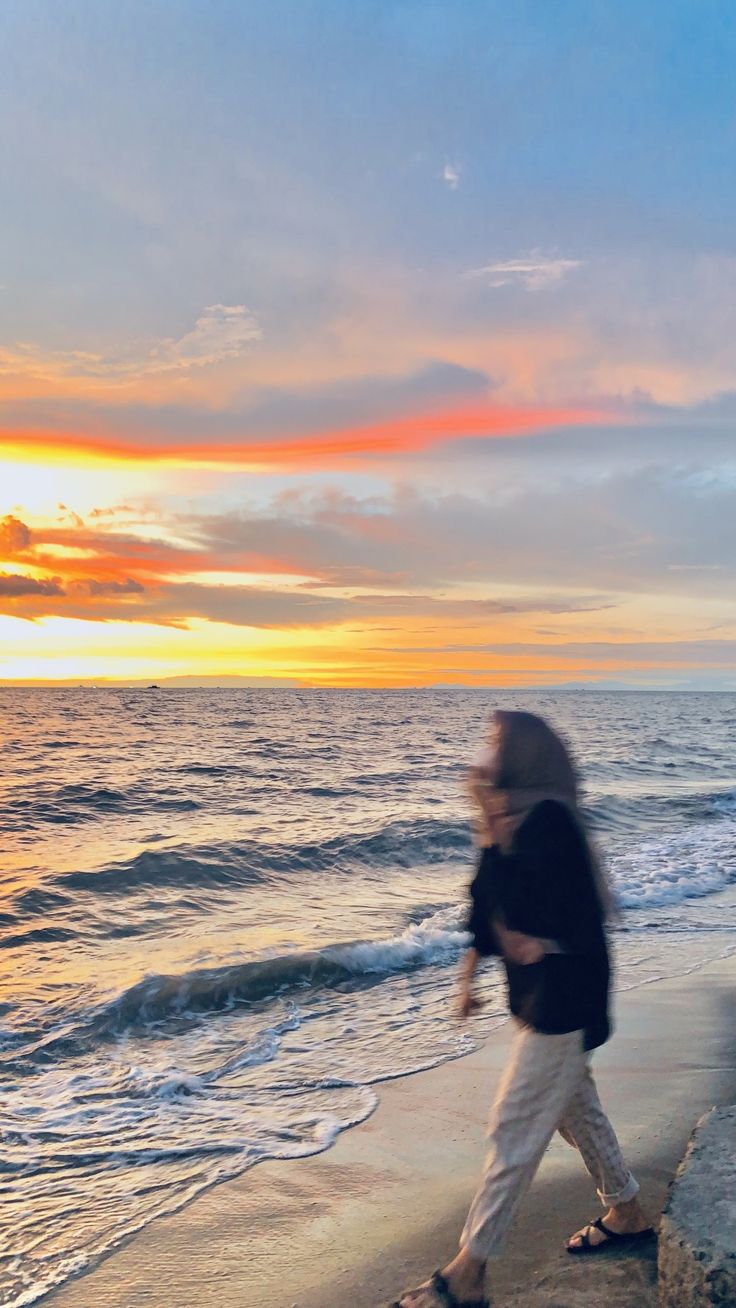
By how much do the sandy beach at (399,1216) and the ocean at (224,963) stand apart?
24 centimetres

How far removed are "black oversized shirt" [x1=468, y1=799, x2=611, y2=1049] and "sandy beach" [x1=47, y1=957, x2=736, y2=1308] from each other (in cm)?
107

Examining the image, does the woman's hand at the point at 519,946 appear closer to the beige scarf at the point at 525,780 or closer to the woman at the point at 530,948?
the woman at the point at 530,948

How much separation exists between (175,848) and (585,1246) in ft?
42.3

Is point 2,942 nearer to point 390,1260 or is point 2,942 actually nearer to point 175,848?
point 175,848

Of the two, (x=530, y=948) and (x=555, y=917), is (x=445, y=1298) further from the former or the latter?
(x=555, y=917)

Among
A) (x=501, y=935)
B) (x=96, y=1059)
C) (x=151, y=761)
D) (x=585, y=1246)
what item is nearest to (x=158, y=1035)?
(x=96, y=1059)

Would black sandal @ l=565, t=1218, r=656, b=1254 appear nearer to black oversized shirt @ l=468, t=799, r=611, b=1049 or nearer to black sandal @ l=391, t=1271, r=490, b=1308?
black sandal @ l=391, t=1271, r=490, b=1308

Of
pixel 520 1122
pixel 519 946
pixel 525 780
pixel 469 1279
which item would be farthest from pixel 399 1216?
pixel 525 780

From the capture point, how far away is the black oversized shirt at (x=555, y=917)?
3.24m

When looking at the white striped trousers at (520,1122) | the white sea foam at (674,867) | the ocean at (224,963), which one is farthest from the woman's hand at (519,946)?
the white sea foam at (674,867)

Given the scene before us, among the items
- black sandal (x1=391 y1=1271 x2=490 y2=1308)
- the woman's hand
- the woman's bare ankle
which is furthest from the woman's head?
black sandal (x1=391 y1=1271 x2=490 y2=1308)

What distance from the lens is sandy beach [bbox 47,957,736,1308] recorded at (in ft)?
12.3

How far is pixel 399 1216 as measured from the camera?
4.42 m

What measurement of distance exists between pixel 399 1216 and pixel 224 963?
201 inches
